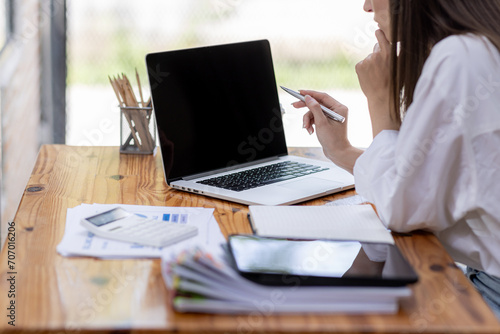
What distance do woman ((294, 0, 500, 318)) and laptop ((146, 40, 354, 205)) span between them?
0.71 ft

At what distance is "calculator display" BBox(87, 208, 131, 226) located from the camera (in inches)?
34.9

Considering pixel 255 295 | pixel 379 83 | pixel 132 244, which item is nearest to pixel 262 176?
pixel 379 83

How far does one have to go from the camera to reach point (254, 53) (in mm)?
1354

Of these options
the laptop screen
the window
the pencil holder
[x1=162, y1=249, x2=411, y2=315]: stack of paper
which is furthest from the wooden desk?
the window

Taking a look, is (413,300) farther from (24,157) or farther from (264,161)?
(24,157)

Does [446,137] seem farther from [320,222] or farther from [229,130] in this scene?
[229,130]

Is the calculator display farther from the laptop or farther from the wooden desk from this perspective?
the laptop

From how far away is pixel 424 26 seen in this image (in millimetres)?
963

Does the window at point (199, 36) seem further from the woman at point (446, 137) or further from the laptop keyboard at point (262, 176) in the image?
the woman at point (446, 137)

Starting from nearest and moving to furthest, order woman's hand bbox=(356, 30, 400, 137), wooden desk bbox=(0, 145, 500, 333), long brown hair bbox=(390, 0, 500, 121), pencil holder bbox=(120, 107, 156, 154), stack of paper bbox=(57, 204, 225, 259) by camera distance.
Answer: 1. wooden desk bbox=(0, 145, 500, 333)
2. stack of paper bbox=(57, 204, 225, 259)
3. long brown hair bbox=(390, 0, 500, 121)
4. woman's hand bbox=(356, 30, 400, 137)
5. pencil holder bbox=(120, 107, 156, 154)

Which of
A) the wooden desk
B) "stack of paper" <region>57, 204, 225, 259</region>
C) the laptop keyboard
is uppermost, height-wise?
the laptop keyboard

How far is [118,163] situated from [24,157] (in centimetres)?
94

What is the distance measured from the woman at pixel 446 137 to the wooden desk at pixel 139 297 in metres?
0.06

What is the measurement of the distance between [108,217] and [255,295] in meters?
0.34
